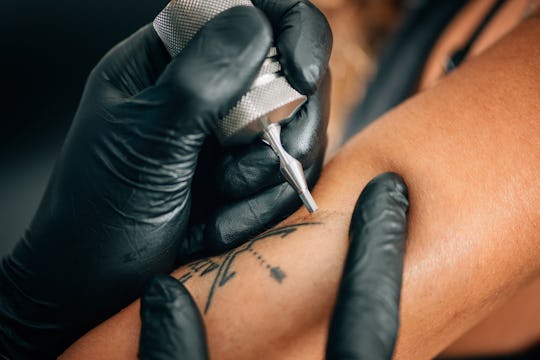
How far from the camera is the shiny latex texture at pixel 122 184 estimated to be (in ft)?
1.96

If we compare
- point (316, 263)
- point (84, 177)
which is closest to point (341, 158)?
point (316, 263)

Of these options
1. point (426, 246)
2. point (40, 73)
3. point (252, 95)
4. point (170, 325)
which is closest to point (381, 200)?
point (426, 246)

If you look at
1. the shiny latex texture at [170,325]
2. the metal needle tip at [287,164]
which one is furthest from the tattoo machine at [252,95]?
the shiny latex texture at [170,325]

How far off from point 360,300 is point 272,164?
28cm

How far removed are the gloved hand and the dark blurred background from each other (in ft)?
2.79

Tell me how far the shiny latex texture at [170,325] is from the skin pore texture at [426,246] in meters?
0.03

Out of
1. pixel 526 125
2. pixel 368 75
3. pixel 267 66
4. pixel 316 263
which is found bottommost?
pixel 368 75

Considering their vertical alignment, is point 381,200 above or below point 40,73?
below

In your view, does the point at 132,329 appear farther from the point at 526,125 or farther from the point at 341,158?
the point at 526,125

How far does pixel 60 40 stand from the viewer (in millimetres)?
1274

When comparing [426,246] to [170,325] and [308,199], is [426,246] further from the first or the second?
[170,325]

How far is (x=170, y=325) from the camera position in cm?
60

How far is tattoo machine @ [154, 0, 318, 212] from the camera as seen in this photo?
0.60 meters

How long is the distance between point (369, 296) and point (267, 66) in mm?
372
